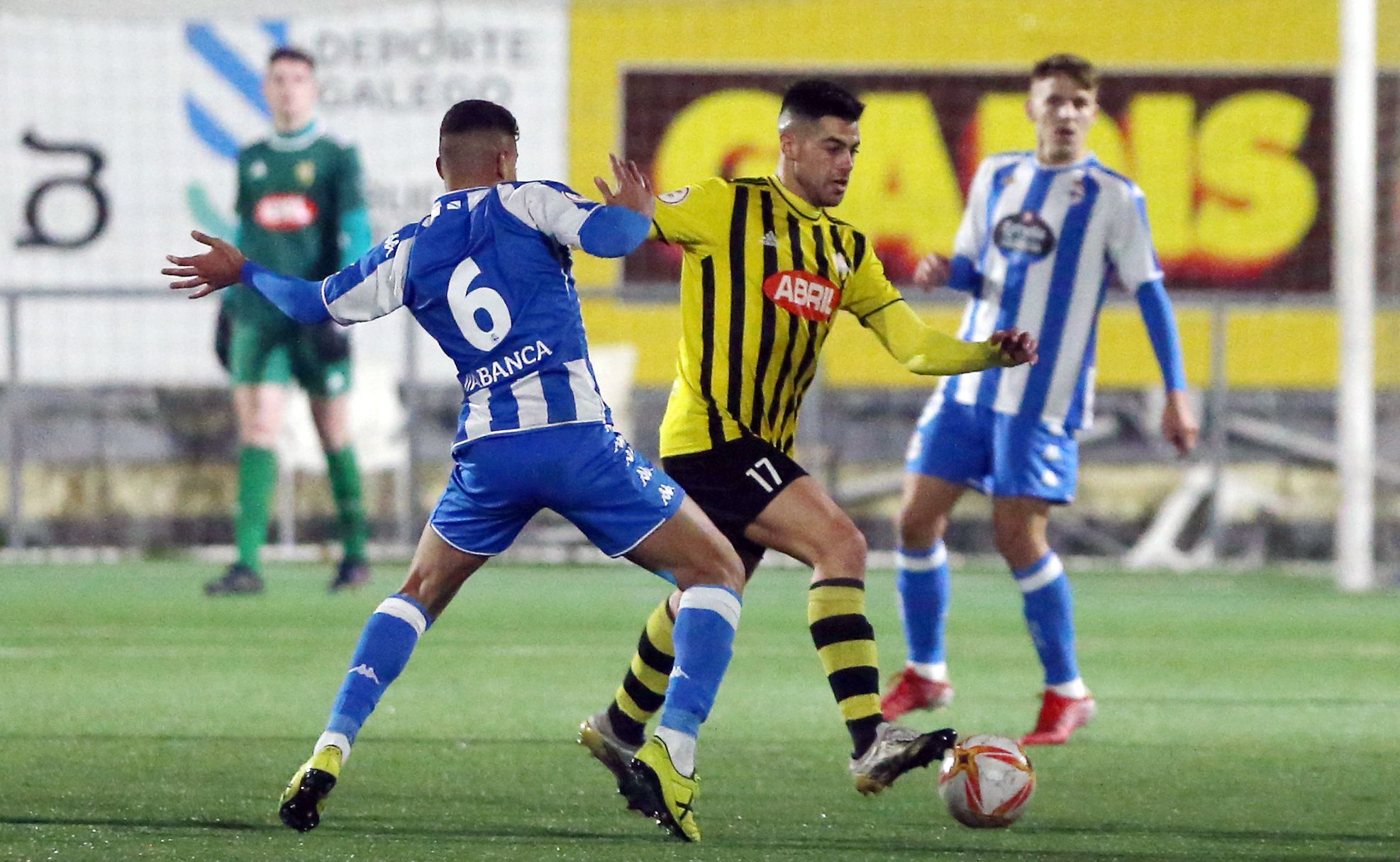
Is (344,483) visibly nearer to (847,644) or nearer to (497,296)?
(847,644)

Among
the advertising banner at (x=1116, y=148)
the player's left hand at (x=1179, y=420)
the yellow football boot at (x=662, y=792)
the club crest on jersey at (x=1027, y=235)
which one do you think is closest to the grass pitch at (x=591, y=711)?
the yellow football boot at (x=662, y=792)

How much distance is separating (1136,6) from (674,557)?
13287 mm

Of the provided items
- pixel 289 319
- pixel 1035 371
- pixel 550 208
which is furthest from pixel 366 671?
pixel 289 319

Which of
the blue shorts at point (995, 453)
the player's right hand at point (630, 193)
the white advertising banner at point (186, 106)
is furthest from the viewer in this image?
the white advertising banner at point (186, 106)

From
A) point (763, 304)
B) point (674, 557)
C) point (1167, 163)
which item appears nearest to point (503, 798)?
point (674, 557)

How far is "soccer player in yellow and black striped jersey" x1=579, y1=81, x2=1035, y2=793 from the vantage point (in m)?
5.18

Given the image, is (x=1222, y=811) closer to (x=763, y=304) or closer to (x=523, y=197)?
(x=763, y=304)

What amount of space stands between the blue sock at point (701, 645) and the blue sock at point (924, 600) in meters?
1.90

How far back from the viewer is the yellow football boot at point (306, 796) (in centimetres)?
458

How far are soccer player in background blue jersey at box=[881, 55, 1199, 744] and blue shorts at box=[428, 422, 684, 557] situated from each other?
1887mm

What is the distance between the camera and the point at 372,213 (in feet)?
54.6

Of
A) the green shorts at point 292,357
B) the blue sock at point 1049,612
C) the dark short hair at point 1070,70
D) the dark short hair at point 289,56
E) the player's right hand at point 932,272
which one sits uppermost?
the dark short hair at point 289,56

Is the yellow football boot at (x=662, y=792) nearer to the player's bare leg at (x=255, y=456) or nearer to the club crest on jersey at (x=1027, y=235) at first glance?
the club crest on jersey at (x=1027, y=235)

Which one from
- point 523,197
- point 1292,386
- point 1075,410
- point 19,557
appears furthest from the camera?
point 1292,386
